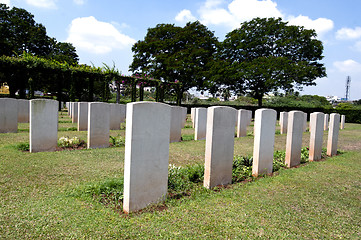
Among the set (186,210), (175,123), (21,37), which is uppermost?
(21,37)

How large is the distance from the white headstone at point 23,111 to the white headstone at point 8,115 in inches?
135

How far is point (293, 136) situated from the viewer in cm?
554

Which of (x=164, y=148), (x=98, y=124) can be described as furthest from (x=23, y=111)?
(x=164, y=148)

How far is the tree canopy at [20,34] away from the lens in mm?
26438

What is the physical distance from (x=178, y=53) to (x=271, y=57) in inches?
449

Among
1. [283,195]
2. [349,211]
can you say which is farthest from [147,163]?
[349,211]

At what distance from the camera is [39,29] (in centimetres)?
2895

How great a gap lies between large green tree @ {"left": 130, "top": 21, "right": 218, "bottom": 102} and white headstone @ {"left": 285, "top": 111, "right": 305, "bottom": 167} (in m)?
22.9

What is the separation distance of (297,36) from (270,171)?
24.0 metres

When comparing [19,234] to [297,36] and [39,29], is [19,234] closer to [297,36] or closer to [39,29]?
[297,36]

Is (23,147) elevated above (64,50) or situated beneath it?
situated beneath

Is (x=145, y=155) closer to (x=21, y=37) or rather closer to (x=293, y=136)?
(x=293, y=136)

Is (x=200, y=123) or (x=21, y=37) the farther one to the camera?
(x=21, y=37)

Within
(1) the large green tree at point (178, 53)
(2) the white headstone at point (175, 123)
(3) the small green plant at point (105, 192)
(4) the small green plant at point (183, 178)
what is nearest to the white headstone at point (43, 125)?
(3) the small green plant at point (105, 192)
